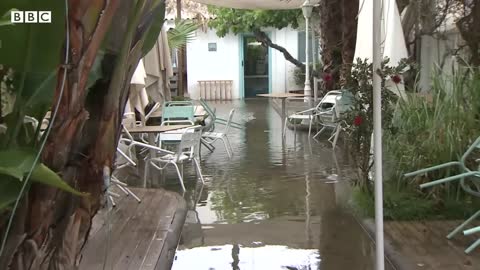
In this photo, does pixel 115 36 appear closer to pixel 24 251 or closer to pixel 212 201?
pixel 24 251

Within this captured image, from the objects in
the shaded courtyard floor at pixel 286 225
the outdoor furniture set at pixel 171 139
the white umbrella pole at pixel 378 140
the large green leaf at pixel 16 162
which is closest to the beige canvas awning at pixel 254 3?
the outdoor furniture set at pixel 171 139

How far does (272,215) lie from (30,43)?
4.44 metres

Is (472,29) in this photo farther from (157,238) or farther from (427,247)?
(157,238)

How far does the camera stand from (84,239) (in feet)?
6.80

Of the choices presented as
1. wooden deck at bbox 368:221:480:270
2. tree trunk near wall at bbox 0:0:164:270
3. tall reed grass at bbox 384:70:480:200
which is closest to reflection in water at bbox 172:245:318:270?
wooden deck at bbox 368:221:480:270

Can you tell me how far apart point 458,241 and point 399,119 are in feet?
5.22

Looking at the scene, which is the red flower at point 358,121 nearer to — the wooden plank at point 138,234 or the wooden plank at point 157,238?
the wooden plank at point 157,238

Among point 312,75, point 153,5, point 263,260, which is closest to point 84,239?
point 153,5

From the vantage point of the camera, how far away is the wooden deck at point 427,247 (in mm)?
4387

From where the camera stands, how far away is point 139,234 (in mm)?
5254

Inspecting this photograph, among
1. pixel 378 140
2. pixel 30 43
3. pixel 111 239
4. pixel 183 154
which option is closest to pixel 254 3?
pixel 183 154

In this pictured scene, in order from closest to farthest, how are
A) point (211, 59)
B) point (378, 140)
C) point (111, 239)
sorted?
point (378, 140)
point (111, 239)
point (211, 59)

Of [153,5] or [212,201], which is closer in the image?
[153,5]

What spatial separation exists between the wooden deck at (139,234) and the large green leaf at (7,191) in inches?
82.9
